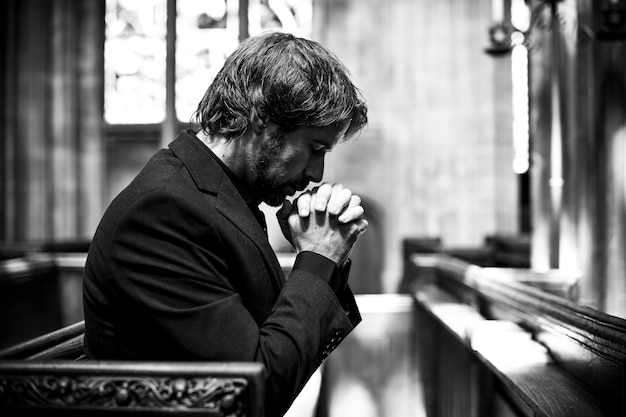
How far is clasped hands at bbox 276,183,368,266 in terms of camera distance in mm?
1318

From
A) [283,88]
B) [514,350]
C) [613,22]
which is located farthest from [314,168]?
[613,22]

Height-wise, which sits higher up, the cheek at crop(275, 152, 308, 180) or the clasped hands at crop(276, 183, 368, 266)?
the cheek at crop(275, 152, 308, 180)

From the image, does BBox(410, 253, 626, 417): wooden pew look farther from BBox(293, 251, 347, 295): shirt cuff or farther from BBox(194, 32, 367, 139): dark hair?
BBox(194, 32, 367, 139): dark hair

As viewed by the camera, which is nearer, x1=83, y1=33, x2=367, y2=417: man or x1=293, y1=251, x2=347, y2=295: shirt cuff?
x1=83, y1=33, x2=367, y2=417: man

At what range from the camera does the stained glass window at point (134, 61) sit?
1054 centimetres

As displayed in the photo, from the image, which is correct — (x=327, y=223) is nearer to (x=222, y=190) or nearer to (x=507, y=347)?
(x=222, y=190)

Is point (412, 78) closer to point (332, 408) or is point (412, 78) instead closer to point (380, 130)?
point (380, 130)

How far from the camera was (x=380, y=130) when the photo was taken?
9.25m

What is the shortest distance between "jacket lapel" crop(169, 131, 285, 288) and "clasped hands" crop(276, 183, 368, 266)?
6cm

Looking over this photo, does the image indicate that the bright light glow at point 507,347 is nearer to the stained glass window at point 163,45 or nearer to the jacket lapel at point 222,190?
the jacket lapel at point 222,190

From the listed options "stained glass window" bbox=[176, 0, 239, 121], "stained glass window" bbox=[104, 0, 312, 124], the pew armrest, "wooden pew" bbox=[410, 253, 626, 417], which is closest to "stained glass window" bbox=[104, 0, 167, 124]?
"stained glass window" bbox=[104, 0, 312, 124]

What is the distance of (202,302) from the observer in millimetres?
1146

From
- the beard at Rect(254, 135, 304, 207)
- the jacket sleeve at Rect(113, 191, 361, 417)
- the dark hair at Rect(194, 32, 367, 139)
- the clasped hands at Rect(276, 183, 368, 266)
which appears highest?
the dark hair at Rect(194, 32, 367, 139)

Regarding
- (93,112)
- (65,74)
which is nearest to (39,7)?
(65,74)
